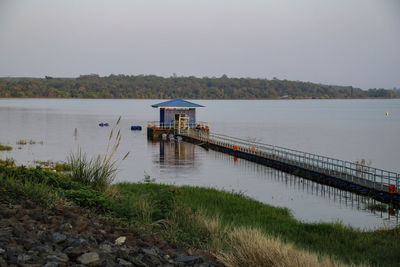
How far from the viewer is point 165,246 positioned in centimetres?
812

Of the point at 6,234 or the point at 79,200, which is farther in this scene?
the point at 79,200

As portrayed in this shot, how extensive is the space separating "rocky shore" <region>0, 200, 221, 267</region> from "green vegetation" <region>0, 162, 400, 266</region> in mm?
616

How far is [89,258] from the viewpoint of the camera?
19.9 feet

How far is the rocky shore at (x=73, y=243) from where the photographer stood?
6.04 m

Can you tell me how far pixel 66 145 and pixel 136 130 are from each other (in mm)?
28947

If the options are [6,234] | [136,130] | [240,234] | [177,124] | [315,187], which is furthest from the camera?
[136,130]

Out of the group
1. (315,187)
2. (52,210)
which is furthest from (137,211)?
(315,187)

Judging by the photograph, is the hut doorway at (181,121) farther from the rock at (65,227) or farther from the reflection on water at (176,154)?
the rock at (65,227)

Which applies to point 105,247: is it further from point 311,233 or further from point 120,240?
point 311,233

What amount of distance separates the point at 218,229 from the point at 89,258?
181 inches

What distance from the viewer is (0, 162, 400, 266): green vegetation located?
25.4 feet

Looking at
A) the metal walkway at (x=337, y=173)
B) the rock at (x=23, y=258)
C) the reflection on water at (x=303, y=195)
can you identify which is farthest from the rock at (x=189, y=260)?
the metal walkway at (x=337, y=173)

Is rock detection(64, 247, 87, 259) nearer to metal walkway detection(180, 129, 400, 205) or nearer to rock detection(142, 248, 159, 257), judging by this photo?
rock detection(142, 248, 159, 257)

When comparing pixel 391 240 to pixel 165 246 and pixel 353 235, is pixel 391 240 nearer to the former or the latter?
pixel 353 235
